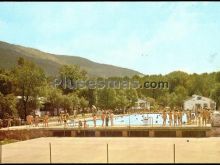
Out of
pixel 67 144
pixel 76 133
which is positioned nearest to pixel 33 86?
pixel 76 133

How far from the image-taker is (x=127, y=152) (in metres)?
25.0

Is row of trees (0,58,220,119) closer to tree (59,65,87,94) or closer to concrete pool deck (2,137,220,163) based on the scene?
tree (59,65,87,94)

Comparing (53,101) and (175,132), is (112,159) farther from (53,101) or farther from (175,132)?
(53,101)

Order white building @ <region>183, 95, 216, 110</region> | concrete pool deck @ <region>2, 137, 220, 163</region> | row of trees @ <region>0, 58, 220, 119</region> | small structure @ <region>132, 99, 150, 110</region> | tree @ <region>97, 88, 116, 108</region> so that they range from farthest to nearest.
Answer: small structure @ <region>132, 99, 150, 110</region>
white building @ <region>183, 95, 216, 110</region>
tree @ <region>97, 88, 116, 108</region>
row of trees @ <region>0, 58, 220, 119</region>
concrete pool deck @ <region>2, 137, 220, 163</region>

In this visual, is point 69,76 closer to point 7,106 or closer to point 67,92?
point 67,92

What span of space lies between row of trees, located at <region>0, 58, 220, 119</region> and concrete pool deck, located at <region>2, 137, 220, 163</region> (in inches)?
726

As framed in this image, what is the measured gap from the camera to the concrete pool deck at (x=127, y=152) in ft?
71.5

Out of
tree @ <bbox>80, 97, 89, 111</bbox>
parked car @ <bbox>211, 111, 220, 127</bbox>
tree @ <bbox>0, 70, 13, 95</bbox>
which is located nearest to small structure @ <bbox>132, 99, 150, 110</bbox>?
tree @ <bbox>80, 97, 89, 111</bbox>

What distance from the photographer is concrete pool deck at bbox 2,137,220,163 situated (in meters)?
21.8

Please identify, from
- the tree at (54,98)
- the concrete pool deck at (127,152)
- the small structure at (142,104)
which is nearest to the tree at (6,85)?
the tree at (54,98)

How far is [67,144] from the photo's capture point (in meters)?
30.7

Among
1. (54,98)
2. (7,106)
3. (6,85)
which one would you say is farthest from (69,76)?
(7,106)

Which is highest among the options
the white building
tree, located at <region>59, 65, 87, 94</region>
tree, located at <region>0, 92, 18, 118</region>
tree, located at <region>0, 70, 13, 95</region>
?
tree, located at <region>59, 65, 87, 94</region>

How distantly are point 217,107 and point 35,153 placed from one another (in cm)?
6857
